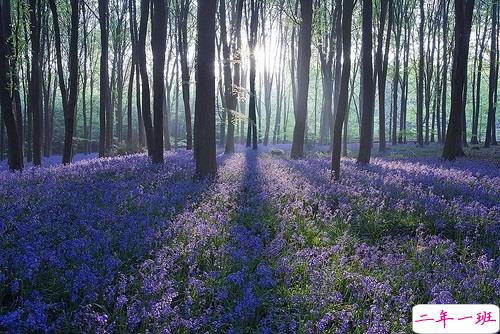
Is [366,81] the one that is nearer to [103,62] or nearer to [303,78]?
[303,78]

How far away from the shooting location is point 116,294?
13.5 feet

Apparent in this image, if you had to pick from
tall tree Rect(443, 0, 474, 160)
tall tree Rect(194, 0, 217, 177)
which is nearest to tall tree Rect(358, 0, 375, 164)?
tall tree Rect(443, 0, 474, 160)

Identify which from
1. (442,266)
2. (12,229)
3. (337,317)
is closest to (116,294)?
(337,317)

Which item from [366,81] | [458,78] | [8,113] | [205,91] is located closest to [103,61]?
[8,113]

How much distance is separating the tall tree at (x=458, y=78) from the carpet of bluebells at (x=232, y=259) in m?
9.16

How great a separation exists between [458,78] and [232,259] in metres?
16.5

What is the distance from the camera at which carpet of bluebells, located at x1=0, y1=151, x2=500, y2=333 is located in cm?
373

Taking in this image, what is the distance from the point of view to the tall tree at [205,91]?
1084 centimetres

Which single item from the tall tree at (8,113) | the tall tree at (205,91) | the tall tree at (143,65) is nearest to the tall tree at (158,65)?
the tall tree at (143,65)

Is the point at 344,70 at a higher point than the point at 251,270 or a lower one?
higher

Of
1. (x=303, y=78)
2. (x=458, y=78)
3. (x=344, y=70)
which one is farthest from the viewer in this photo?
(x=303, y=78)

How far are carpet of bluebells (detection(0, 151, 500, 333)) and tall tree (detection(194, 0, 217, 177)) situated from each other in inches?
67.9

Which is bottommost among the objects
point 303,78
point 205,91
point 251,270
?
point 251,270

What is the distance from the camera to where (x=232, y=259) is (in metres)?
4.92
